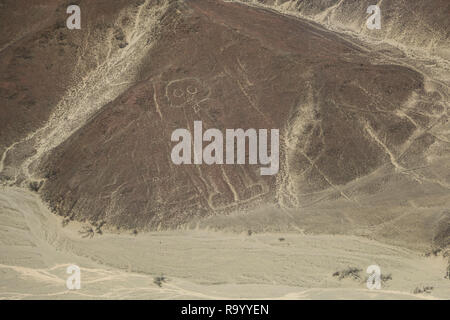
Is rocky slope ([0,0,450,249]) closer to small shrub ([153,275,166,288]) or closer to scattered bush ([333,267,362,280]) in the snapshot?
scattered bush ([333,267,362,280])

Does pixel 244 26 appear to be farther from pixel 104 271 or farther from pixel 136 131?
pixel 104 271

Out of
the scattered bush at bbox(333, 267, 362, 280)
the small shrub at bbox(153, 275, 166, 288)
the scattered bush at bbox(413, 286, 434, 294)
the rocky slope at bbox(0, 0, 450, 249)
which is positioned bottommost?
the scattered bush at bbox(413, 286, 434, 294)

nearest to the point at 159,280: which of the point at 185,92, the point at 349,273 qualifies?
the point at 349,273

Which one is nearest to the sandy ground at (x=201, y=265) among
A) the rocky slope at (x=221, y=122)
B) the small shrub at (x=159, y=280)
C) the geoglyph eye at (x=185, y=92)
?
the small shrub at (x=159, y=280)

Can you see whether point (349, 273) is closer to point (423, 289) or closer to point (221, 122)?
point (423, 289)

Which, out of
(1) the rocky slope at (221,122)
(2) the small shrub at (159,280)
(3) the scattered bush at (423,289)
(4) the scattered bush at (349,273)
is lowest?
(3) the scattered bush at (423,289)

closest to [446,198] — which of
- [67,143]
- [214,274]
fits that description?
[214,274]

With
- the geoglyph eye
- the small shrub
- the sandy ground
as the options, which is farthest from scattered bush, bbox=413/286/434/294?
the geoglyph eye

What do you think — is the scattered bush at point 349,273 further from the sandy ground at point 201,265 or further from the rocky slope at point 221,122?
the rocky slope at point 221,122

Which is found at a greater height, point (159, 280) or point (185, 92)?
point (185, 92)
